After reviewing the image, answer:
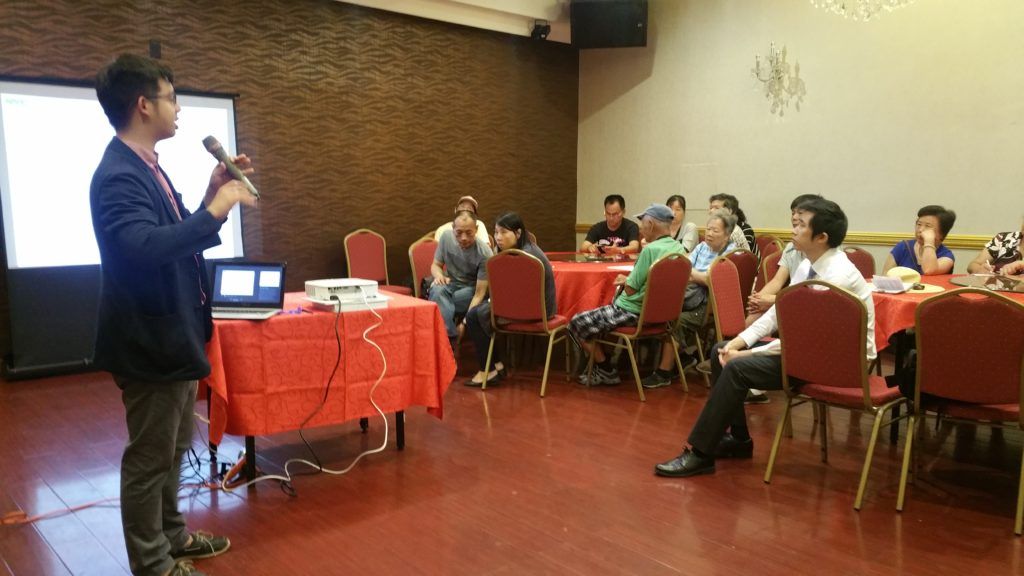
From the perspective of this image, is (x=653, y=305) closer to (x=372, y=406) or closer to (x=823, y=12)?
(x=372, y=406)

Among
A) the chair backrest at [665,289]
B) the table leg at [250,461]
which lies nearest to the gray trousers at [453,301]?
the chair backrest at [665,289]

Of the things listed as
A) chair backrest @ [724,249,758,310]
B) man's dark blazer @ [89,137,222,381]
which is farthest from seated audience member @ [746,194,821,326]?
man's dark blazer @ [89,137,222,381]

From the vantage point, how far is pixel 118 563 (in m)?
2.41

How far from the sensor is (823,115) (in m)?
6.54

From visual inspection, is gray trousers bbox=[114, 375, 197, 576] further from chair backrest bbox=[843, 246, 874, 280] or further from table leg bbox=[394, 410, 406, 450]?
chair backrest bbox=[843, 246, 874, 280]

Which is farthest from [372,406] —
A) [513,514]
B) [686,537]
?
[686,537]

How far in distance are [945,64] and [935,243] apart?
2284 millimetres

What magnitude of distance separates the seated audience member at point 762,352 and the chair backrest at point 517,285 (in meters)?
1.45

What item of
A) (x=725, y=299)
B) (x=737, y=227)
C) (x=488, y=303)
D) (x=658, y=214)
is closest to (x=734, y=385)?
(x=725, y=299)

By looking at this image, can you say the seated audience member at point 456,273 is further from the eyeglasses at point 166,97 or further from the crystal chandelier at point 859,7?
the crystal chandelier at point 859,7

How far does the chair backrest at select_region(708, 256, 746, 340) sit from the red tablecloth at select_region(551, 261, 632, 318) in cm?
98

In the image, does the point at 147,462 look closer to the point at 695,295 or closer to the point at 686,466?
the point at 686,466

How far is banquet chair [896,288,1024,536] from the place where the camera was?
248 cm

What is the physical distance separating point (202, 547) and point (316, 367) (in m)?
0.86
